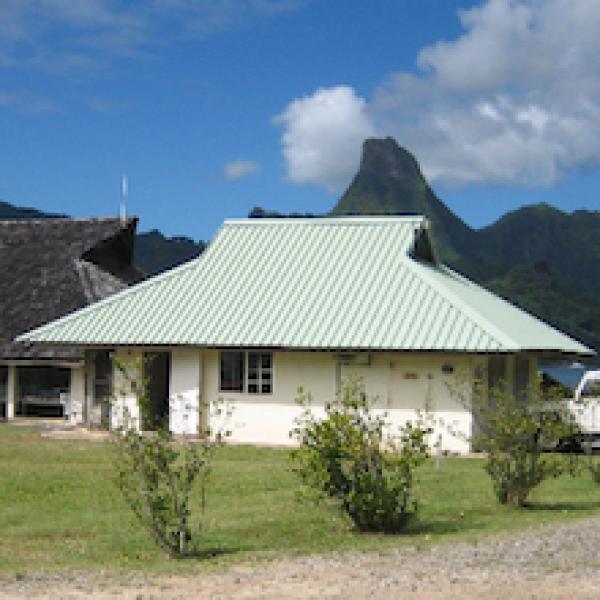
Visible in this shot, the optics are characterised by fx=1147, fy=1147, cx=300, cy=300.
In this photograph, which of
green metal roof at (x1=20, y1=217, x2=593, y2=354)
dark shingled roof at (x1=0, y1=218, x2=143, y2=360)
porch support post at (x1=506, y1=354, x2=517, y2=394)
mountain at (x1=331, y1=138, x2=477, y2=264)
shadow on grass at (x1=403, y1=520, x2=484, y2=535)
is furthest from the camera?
mountain at (x1=331, y1=138, x2=477, y2=264)

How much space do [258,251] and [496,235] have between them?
144994mm

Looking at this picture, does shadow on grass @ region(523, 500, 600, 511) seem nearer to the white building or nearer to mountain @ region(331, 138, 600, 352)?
the white building

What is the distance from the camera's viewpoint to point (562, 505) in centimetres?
1560

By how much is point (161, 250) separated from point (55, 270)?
62.1 metres

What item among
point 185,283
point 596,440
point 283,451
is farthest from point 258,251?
point 596,440

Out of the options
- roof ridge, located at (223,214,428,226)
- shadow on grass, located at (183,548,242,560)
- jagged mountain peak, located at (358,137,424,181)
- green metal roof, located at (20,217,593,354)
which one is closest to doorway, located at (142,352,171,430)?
green metal roof, located at (20,217,593,354)

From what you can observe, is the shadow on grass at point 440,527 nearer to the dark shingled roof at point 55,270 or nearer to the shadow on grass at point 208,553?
the shadow on grass at point 208,553

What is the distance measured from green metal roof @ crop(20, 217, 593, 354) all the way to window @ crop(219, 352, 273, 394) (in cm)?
72

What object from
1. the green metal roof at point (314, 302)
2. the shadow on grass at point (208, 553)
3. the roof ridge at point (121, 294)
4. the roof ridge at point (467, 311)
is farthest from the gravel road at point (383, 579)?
the roof ridge at point (121, 294)

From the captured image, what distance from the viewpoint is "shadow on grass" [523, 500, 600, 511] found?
49.8 feet

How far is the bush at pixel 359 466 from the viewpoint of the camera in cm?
1229

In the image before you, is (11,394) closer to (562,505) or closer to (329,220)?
(329,220)

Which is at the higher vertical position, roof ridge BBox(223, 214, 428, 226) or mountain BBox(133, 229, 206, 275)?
mountain BBox(133, 229, 206, 275)

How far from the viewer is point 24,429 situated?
2695 centimetres
